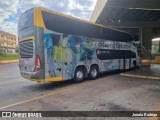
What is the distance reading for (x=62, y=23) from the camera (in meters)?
9.09

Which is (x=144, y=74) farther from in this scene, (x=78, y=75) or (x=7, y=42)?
(x=7, y=42)

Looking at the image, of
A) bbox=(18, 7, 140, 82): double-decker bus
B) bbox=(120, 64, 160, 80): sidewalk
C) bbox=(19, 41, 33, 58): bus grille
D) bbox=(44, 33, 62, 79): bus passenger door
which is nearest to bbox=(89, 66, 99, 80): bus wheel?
bbox=(18, 7, 140, 82): double-decker bus

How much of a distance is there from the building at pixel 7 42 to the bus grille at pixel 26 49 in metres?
65.8

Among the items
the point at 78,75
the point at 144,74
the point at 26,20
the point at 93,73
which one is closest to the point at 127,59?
the point at 144,74

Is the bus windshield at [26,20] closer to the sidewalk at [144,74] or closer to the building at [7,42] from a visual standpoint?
the sidewalk at [144,74]

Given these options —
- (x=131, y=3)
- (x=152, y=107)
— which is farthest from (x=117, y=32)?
(x=152, y=107)

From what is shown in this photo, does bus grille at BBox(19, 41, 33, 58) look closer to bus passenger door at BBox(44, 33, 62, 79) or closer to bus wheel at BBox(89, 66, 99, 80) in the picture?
bus passenger door at BBox(44, 33, 62, 79)

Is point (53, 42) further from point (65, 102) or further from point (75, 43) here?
point (65, 102)

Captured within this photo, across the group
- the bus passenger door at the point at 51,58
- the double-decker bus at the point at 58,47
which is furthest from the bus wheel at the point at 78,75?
the bus passenger door at the point at 51,58

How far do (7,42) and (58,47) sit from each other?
76583 millimetres

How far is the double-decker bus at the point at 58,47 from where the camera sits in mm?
8055

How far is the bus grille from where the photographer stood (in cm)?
835

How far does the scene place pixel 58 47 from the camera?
8758mm

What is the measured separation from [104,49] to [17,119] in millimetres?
8794
